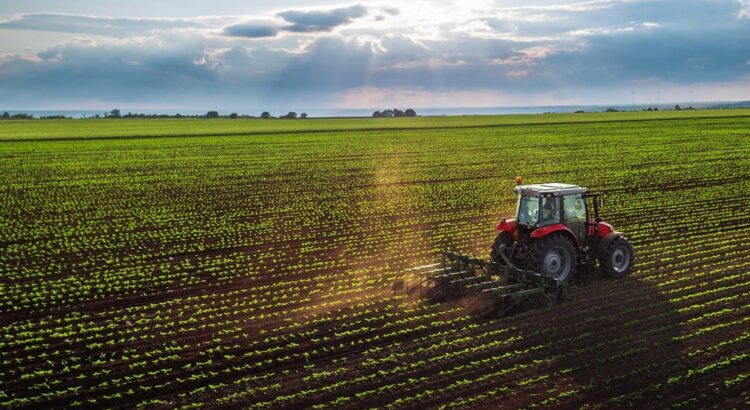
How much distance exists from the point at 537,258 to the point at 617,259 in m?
2.56

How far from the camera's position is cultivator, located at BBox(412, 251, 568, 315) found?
1277 cm

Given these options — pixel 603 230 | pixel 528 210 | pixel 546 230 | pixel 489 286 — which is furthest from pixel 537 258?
pixel 603 230

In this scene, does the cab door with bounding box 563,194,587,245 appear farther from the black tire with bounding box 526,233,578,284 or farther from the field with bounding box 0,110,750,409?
the field with bounding box 0,110,750,409

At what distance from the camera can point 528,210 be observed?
556 inches

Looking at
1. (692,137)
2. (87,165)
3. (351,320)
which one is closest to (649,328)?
(351,320)

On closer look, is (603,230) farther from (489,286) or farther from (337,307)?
(337,307)

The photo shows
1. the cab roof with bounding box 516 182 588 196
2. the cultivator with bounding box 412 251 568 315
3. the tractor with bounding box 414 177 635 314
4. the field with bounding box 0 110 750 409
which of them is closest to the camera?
the field with bounding box 0 110 750 409

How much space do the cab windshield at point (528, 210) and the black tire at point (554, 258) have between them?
0.59 metres

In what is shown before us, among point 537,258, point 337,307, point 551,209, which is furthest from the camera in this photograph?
point 551,209

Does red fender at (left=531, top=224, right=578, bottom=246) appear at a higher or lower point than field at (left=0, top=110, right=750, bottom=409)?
higher

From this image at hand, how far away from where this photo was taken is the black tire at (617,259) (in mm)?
14430

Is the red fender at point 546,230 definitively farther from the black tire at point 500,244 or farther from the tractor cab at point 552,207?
the black tire at point 500,244

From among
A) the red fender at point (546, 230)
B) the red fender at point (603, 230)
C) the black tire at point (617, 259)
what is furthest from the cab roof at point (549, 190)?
the black tire at point (617, 259)

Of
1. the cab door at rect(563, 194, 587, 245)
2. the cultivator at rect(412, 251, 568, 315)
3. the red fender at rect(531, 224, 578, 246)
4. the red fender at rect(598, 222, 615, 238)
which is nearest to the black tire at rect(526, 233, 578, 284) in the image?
the red fender at rect(531, 224, 578, 246)
